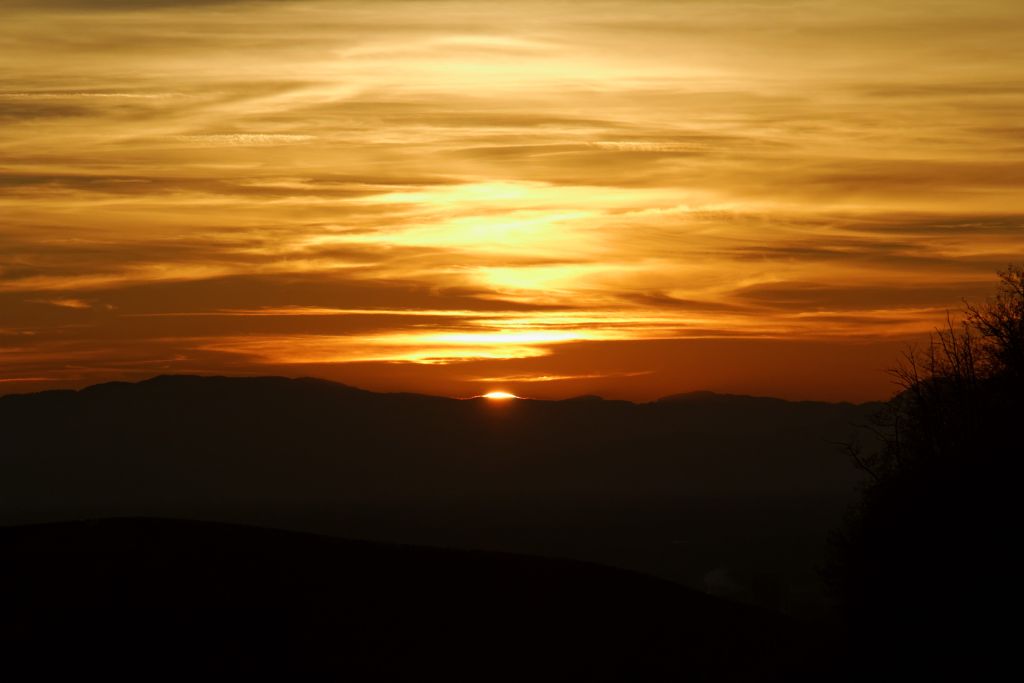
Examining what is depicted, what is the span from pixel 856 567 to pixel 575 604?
34.2 feet

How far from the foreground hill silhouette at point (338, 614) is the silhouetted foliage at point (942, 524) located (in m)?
3.77

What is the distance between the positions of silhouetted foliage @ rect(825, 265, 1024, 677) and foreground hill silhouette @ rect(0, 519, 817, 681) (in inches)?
148

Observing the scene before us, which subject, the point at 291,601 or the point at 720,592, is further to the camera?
the point at 720,592

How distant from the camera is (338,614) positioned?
4694cm

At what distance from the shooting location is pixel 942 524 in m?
39.6

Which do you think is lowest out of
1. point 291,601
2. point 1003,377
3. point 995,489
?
point 291,601

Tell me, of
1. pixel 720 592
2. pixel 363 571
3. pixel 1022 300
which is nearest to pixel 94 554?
pixel 363 571

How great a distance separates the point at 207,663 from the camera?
1668 inches

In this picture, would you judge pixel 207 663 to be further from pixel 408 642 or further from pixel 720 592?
pixel 720 592

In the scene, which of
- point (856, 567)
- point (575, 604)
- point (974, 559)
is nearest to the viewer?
point (974, 559)

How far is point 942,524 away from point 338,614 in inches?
786

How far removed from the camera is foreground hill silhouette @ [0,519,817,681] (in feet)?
141

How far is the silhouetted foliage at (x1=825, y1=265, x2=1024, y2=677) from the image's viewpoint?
36156 mm

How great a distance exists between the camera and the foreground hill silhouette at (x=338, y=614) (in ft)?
141
